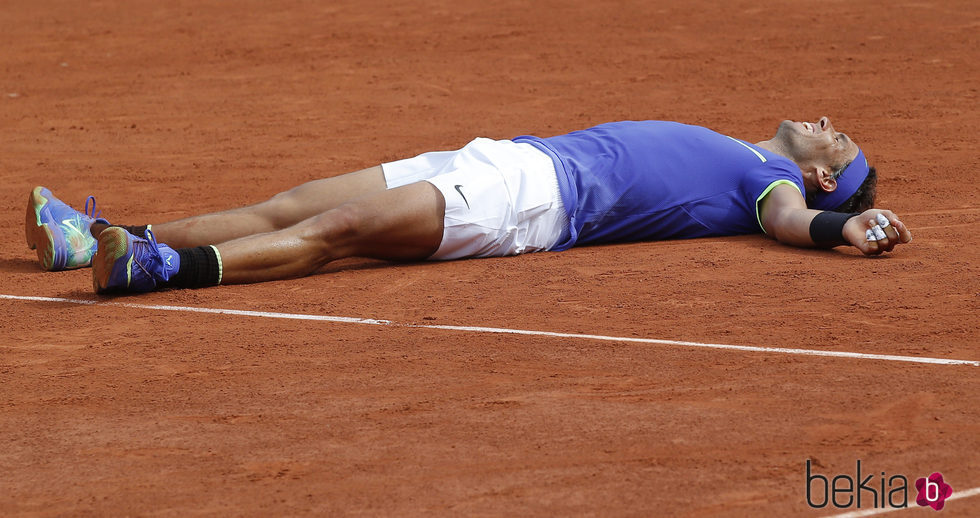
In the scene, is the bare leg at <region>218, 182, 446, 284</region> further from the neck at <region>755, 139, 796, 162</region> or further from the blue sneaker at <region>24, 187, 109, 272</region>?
the neck at <region>755, 139, 796, 162</region>

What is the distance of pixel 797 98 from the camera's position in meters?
10.8

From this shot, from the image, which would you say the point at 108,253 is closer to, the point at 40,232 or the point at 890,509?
the point at 40,232

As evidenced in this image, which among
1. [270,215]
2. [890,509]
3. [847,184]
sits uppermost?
[270,215]

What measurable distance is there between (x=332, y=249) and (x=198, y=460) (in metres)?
2.11

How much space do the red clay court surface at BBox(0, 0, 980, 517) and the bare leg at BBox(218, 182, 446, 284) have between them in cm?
12

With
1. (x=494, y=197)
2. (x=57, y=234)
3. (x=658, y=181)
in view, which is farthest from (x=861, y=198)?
(x=57, y=234)

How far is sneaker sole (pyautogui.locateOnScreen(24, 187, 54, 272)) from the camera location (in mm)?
6172

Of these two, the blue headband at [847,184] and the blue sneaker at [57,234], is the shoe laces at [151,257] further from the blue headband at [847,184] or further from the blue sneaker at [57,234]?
the blue headband at [847,184]

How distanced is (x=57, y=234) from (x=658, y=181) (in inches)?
118

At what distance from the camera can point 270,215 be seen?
634 centimetres

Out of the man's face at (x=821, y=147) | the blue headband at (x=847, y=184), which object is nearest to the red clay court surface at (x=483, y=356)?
the blue headband at (x=847, y=184)

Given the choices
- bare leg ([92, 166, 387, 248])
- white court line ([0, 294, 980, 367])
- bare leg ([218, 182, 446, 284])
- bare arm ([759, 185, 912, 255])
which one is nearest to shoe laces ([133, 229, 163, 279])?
white court line ([0, 294, 980, 367])

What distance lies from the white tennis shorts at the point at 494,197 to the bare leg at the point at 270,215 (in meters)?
0.20

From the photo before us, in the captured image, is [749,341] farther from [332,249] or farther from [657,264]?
[332,249]
